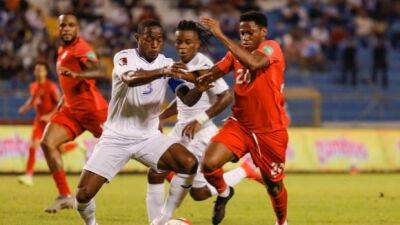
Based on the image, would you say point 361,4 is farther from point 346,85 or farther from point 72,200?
point 72,200

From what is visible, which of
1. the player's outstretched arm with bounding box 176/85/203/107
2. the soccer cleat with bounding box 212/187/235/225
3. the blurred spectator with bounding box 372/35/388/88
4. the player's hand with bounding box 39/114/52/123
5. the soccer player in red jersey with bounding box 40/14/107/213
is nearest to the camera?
the player's outstretched arm with bounding box 176/85/203/107

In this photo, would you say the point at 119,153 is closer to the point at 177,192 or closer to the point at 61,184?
the point at 177,192

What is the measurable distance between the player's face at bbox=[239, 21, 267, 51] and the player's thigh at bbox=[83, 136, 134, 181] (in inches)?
65.3

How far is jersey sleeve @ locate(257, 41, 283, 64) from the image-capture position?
10320 millimetres

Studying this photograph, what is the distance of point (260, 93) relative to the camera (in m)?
10.5

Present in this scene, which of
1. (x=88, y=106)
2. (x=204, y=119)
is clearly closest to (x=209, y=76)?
(x=204, y=119)

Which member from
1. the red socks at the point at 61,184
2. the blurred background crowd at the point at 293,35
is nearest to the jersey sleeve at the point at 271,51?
the red socks at the point at 61,184

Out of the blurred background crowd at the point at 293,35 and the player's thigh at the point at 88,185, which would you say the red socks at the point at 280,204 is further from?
the blurred background crowd at the point at 293,35

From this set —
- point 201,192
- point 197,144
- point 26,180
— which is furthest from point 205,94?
point 26,180

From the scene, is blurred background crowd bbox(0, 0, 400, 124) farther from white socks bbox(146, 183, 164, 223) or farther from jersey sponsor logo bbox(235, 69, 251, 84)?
white socks bbox(146, 183, 164, 223)

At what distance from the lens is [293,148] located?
21.8 metres

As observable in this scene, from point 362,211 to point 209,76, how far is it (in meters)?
4.06

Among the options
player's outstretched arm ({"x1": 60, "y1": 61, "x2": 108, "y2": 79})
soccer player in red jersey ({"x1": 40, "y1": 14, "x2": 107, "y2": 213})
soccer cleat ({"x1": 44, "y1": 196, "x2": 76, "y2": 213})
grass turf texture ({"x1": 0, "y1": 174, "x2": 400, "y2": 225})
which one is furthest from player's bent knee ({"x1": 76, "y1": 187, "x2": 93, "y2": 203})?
soccer player in red jersey ({"x1": 40, "y1": 14, "x2": 107, "y2": 213})

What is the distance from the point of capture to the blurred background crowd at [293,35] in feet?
87.5
